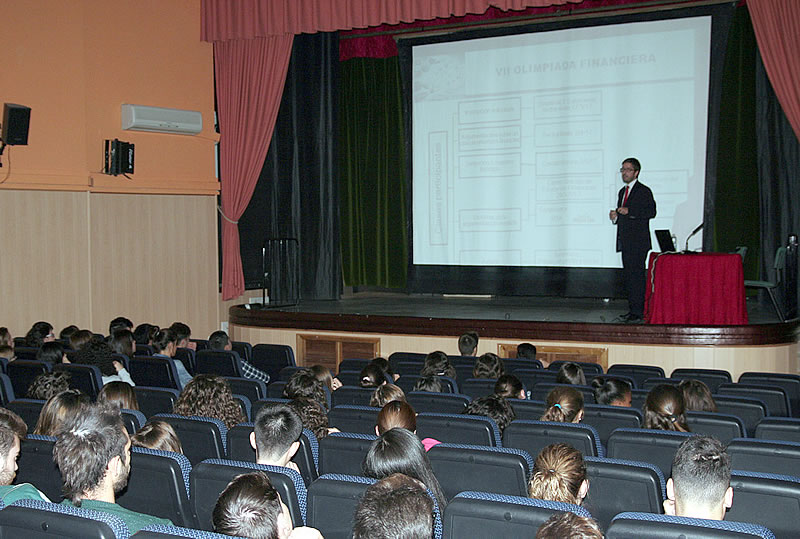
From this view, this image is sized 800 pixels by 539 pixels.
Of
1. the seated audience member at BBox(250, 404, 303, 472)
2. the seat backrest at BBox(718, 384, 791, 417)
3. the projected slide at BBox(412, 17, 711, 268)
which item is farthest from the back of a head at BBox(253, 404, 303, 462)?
the projected slide at BBox(412, 17, 711, 268)

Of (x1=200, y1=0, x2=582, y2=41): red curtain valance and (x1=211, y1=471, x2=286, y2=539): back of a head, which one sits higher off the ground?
(x1=200, y1=0, x2=582, y2=41): red curtain valance

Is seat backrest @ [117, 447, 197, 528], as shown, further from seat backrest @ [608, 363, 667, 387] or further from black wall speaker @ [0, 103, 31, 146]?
black wall speaker @ [0, 103, 31, 146]

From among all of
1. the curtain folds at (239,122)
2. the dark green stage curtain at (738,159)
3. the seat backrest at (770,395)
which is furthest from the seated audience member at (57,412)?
the dark green stage curtain at (738,159)

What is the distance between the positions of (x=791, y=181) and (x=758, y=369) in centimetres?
311

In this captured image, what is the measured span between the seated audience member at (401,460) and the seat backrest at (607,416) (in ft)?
5.31

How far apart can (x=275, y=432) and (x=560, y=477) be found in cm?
101

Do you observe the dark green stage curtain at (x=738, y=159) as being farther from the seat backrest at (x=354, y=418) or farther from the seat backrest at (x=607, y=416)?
the seat backrest at (x=354, y=418)

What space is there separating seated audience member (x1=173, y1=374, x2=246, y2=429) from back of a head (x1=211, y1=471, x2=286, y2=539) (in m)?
1.91

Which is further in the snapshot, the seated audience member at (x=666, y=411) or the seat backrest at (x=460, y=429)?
the seated audience member at (x=666, y=411)

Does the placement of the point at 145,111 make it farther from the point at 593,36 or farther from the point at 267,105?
the point at 593,36

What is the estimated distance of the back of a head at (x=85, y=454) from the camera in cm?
235

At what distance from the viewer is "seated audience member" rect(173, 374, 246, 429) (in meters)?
3.81

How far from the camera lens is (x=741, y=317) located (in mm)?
7609

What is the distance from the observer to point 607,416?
3971mm
